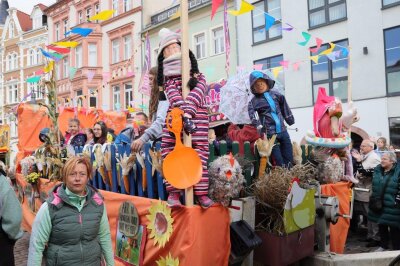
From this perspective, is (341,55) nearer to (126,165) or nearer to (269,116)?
(269,116)

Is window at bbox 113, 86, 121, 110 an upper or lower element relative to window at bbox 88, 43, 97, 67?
lower

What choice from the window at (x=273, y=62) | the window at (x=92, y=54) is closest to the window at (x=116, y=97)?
the window at (x=92, y=54)

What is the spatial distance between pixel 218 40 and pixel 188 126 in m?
16.6

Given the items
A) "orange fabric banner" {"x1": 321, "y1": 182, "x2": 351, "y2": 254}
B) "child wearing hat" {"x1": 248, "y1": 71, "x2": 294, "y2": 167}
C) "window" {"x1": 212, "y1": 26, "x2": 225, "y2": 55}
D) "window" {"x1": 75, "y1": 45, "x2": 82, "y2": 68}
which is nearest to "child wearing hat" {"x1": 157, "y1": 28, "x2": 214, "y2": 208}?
"child wearing hat" {"x1": 248, "y1": 71, "x2": 294, "y2": 167}

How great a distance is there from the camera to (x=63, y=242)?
2.49m

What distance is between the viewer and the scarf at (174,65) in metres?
3.03

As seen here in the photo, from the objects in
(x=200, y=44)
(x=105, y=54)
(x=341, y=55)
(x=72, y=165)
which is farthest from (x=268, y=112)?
(x=105, y=54)

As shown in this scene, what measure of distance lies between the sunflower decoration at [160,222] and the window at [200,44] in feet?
55.3

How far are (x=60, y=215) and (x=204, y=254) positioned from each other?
108cm

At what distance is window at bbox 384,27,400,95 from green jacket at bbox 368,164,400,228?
9523mm

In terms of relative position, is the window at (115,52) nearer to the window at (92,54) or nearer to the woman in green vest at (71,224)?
the window at (92,54)

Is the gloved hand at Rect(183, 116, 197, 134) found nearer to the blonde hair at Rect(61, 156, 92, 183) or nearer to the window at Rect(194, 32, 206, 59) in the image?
the blonde hair at Rect(61, 156, 92, 183)

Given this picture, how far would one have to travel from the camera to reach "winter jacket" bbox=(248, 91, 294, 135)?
4027 mm

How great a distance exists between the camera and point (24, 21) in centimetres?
3644
